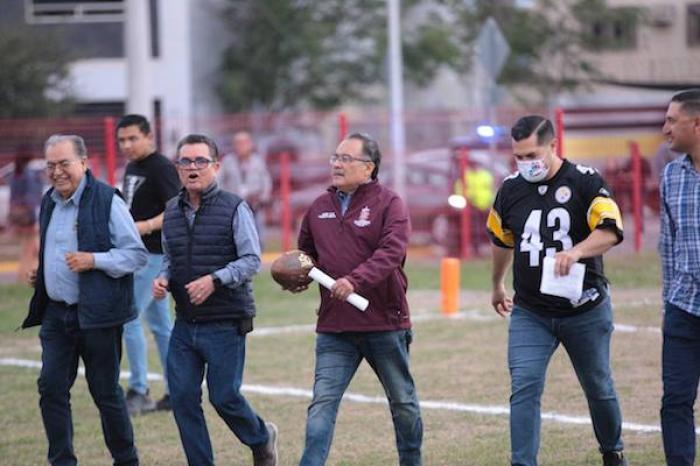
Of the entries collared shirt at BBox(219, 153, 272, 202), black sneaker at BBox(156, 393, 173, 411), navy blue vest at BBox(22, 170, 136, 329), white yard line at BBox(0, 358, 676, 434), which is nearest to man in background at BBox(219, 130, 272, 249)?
collared shirt at BBox(219, 153, 272, 202)

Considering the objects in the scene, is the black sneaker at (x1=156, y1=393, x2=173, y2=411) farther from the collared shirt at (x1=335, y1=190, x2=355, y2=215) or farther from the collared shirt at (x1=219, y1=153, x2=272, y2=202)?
the collared shirt at (x1=219, y1=153, x2=272, y2=202)

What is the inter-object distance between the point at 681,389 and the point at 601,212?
1.05 meters

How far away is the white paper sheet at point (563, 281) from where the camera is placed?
738cm

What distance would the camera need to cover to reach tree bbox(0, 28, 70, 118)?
32906mm

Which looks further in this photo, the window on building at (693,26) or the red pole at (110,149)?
the window on building at (693,26)

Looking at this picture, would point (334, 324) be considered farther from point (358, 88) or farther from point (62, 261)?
point (358, 88)

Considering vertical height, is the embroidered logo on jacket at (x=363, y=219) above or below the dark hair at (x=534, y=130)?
below

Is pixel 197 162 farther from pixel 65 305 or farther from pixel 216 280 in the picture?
pixel 65 305

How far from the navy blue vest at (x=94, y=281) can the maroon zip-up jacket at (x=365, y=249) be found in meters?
1.28

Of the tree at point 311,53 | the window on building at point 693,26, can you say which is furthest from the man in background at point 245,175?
the window on building at point 693,26

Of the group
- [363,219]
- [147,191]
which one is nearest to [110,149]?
[147,191]

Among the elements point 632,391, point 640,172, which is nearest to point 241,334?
point 632,391

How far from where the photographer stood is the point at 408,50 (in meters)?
40.1

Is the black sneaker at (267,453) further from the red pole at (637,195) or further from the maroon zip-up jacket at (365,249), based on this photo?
the red pole at (637,195)
